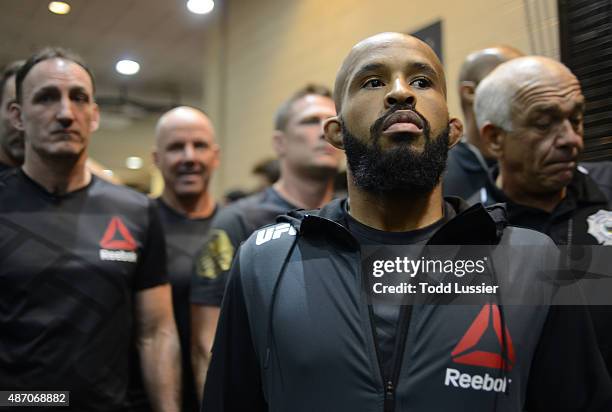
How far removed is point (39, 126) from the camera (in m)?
1.61

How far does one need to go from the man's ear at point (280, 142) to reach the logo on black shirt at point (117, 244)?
68 centimetres

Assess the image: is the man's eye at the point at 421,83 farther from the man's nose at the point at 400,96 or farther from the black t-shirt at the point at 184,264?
the black t-shirt at the point at 184,264

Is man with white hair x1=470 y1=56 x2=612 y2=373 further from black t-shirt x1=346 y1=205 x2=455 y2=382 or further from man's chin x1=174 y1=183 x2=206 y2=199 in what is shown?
man's chin x1=174 y1=183 x2=206 y2=199

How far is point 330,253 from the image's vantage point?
1.08m

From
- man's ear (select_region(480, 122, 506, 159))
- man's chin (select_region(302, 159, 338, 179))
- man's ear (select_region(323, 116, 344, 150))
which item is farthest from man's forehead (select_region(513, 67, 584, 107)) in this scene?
man's chin (select_region(302, 159, 338, 179))

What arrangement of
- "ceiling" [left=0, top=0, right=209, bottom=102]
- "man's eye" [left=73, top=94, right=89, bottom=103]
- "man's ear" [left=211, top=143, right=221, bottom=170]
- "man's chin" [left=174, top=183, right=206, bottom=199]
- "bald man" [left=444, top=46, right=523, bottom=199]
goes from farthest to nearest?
1. "man's ear" [left=211, top=143, right=221, bottom=170]
2. "man's chin" [left=174, top=183, right=206, bottom=199]
3. "man's eye" [left=73, top=94, right=89, bottom=103]
4. "ceiling" [left=0, top=0, right=209, bottom=102]
5. "bald man" [left=444, top=46, right=523, bottom=199]

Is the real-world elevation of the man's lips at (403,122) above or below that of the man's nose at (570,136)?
below

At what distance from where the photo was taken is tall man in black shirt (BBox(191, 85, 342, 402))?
185 centimetres

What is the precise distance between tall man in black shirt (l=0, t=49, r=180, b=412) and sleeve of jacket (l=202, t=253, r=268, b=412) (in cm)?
59

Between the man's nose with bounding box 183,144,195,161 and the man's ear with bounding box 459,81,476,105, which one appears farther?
the man's nose with bounding box 183,144,195,161

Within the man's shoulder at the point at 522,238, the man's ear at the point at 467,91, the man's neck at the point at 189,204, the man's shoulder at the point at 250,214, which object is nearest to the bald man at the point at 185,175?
the man's neck at the point at 189,204

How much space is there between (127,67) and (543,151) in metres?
1.22

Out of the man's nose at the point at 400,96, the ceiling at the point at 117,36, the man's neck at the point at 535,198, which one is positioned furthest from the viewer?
the ceiling at the point at 117,36

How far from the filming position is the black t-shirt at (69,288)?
4.86 ft
